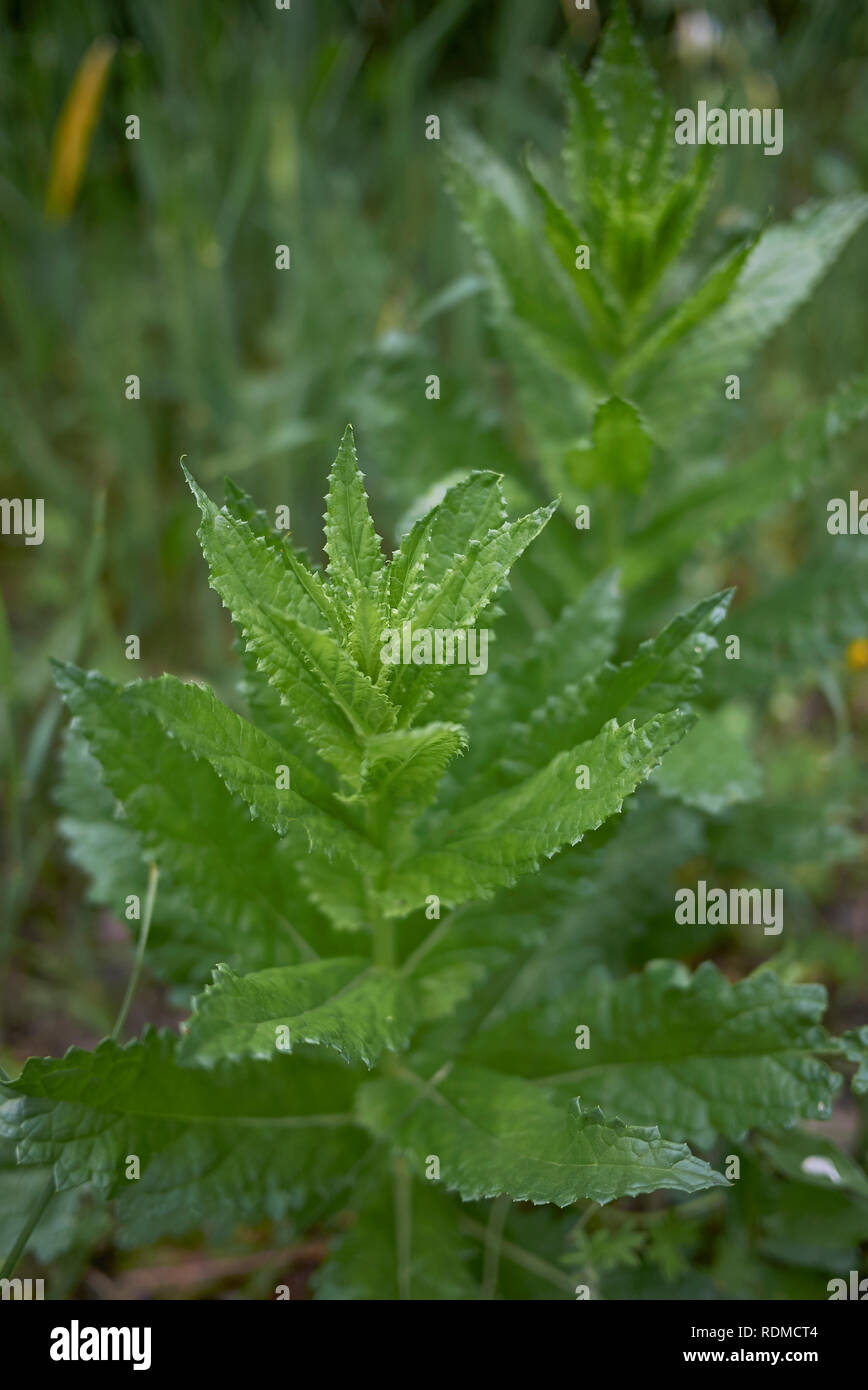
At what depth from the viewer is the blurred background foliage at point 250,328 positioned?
2045 millimetres

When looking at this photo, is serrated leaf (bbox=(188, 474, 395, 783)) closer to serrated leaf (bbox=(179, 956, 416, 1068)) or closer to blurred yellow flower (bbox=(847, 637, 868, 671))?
serrated leaf (bbox=(179, 956, 416, 1068))

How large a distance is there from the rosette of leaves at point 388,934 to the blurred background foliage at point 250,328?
569 mm

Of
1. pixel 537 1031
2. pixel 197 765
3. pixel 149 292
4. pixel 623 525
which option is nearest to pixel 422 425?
pixel 623 525

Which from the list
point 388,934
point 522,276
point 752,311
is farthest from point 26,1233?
point 752,311

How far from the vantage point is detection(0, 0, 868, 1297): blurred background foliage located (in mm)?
2045

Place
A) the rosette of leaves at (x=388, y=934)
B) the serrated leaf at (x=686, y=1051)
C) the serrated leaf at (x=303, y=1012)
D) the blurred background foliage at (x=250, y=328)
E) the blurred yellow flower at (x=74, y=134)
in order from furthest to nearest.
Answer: the blurred yellow flower at (x=74, y=134) → the blurred background foliage at (x=250, y=328) → the serrated leaf at (x=686, y=1051) → the rosette of leaves at (x=388, y=934) → the serrated leaf at (x=303, y=1012)

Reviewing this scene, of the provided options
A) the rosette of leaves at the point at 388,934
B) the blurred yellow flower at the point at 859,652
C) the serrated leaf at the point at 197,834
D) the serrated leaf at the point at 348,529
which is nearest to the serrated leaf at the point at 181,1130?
the rosette of leaves at the point at 388,934

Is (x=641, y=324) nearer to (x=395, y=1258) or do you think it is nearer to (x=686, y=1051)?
(x=686, y=1051)

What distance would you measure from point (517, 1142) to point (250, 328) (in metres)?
2.80

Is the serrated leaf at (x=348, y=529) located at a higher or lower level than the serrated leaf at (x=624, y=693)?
higher

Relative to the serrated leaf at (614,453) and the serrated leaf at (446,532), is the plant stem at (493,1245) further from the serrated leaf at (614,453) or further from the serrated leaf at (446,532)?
the serrated leaf at (614,453)

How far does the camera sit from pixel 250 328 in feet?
10.9

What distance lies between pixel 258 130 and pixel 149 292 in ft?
2.63

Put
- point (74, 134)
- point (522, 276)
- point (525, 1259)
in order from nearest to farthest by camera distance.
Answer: point (525, 1259) < point (522, 276) < point (74, 134)
